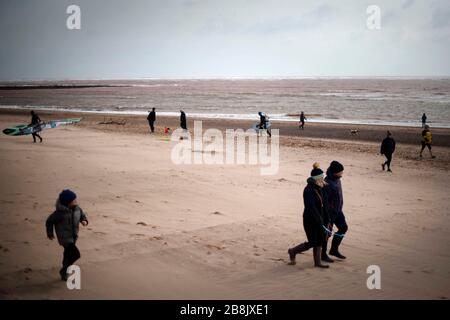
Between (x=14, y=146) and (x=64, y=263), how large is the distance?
588 inches

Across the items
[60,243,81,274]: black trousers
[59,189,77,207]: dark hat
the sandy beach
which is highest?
[59,189,77,207]: dark hat

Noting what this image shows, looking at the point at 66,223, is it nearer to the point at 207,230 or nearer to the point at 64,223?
the point at 64,223

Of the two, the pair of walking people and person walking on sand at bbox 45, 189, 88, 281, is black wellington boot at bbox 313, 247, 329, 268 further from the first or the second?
person walking on sand at bbox 45, 189, 88, 281

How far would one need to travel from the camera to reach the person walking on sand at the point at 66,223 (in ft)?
18.4

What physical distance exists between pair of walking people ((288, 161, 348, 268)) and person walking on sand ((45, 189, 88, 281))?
3634 millimetres

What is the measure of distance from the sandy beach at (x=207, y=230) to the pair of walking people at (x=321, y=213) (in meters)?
0.32

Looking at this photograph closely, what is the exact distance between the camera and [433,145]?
2372cm

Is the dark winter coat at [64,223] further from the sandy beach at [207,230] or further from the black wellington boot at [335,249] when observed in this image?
the black wellington boot at [335,249]

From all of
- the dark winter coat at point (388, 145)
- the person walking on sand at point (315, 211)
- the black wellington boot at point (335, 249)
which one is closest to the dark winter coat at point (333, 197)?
the person walking on sand at point (315, 211)

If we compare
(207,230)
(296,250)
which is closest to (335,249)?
(296,250)

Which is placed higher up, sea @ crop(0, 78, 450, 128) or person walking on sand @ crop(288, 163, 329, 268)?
sea @ crop(0, 78, 450, 128)

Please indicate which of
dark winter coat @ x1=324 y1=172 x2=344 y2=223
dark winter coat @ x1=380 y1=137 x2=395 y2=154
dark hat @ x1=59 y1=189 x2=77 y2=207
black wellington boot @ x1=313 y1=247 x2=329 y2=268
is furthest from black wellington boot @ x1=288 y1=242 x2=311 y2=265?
dark winter coat @ x1=380 y1=137 x2=395 y2=154

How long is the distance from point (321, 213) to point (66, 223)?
13.4 feet

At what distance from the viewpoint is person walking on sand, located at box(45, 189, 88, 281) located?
5617 mm
